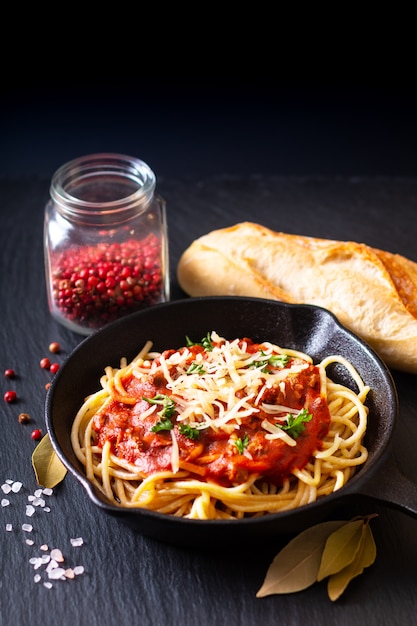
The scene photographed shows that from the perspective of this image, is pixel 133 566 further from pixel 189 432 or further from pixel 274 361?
pixel 274 361

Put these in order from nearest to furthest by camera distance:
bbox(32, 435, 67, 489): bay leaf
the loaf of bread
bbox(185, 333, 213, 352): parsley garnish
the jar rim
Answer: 1. bbox(32, 435, 67, 489): bay leaf
2. bbox(185, 333, 213, 352): parsley garnish
3. the loaf of bread
4. the jar rim

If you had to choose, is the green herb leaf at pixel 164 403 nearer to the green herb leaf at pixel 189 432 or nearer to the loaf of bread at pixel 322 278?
the green herb leaf at pixel 189 432

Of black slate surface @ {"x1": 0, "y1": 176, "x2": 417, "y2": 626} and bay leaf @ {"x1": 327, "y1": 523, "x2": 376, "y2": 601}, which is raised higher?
bay leaf @ {"x1": 327, "y1": 523, "x2": 376, "y2": 601}

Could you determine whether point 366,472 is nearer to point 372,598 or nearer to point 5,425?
point 372,598

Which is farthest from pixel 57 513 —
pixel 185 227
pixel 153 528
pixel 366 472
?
pixel 185 227

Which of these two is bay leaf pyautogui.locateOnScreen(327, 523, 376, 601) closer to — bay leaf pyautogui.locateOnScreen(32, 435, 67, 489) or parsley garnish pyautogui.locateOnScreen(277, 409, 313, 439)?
parsley garnish pyautogui.locateOnScreen(277, 409, 313, 439)

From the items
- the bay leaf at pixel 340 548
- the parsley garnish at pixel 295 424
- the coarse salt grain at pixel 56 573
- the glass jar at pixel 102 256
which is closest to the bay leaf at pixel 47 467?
the coarse salt grain at pixel 56 573

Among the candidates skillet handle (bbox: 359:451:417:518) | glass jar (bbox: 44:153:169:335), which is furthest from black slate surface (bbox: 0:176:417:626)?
glass jar (bbox: 44:153:169:335)
